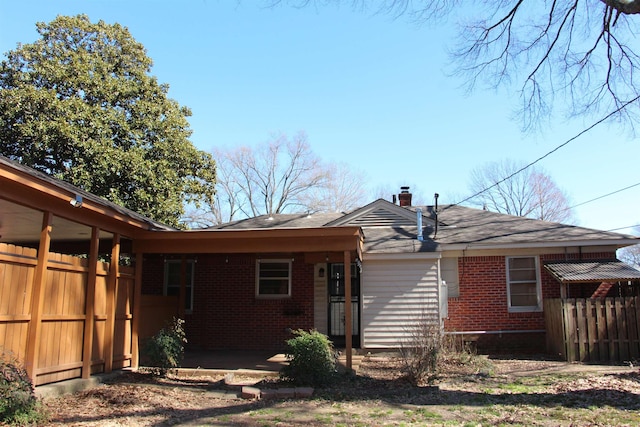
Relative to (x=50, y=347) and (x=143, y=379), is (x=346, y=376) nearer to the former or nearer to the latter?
(x=143, y=379)

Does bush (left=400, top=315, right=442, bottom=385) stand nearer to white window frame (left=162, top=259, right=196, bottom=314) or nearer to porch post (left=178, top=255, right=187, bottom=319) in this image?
porch post (left=178, top=255, right=187, bottom=319)

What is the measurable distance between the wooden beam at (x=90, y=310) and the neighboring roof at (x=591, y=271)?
9833 mm

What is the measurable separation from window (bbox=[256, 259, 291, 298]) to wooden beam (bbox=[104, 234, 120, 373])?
17.4 feet

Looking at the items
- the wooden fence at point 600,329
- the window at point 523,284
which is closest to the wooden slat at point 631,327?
the wooden fence at point 600,329

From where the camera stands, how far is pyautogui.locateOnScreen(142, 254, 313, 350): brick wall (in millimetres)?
13594

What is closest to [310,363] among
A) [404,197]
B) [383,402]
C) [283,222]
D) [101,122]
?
[383,402]

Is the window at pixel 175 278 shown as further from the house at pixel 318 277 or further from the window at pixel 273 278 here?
the window at pixel 273 278

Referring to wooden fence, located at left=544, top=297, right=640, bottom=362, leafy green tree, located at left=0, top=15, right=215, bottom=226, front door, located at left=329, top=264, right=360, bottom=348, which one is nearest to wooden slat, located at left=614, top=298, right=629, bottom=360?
wooden fence, located at left=544, top=297, right=640, bottom=362

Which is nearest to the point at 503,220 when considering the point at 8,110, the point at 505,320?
the point at 505,320

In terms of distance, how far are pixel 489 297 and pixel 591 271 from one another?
8.00 ft

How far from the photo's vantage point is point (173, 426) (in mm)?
5910

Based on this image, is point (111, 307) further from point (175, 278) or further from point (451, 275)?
point (451, 275)

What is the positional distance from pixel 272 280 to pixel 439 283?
14.9 ft

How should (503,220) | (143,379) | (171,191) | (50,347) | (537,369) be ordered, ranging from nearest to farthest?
(50,347), (143,379), (537,369), (503,220), (171,191)
